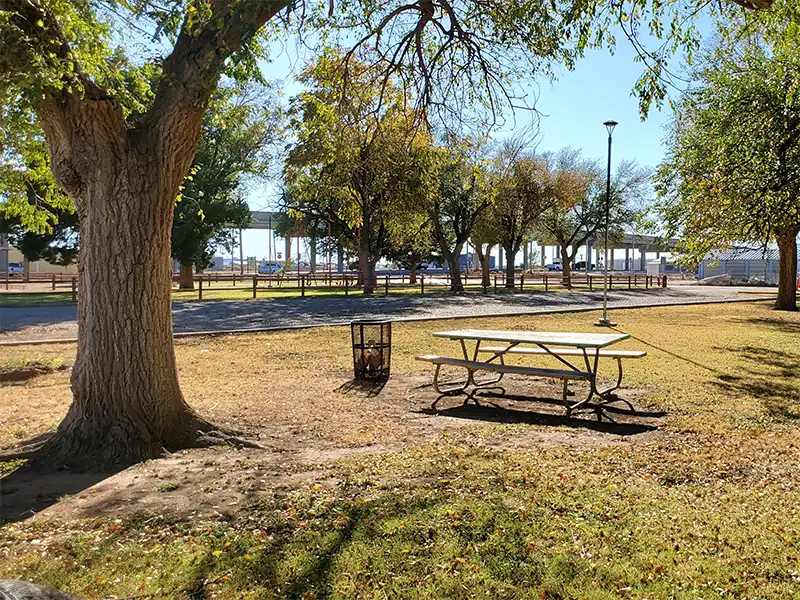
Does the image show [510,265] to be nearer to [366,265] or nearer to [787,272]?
[366,265]

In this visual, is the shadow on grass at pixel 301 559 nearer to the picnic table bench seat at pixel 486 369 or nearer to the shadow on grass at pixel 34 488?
the shadow on grass at pixel 34 488

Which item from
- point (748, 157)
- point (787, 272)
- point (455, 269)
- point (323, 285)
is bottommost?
point (323, 285)

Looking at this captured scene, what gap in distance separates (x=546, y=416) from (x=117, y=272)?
4.39m

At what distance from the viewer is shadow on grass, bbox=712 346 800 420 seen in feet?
23.9

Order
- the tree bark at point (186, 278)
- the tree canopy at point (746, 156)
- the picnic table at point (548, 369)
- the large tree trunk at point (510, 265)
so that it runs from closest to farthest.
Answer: the picnic table at point (548, 369) < the tree canopy at point (746, 156) < the tree bark at point (186, 278) < the large tree trunk at point (510, 265)

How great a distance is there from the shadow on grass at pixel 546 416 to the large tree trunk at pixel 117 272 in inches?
122

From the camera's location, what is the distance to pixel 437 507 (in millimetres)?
3809

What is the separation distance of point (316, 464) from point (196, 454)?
3.24ft

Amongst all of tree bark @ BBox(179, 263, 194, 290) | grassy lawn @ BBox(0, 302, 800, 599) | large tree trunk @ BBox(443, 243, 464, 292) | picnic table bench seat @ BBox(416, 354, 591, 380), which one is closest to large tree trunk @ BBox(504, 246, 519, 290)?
large tree trunk @ BBox(443, 243, 464, 292)

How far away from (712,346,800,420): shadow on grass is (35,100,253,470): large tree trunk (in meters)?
6.16

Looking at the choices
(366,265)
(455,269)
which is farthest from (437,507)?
(455,269)

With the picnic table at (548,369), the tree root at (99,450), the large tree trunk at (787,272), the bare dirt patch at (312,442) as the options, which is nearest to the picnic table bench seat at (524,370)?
the picnic table at (548,369)

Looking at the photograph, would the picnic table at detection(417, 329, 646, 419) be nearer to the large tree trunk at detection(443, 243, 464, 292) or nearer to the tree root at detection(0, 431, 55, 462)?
the tree root at detection(0, 431, 55, 462)

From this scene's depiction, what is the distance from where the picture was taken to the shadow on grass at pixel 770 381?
7.28 m
